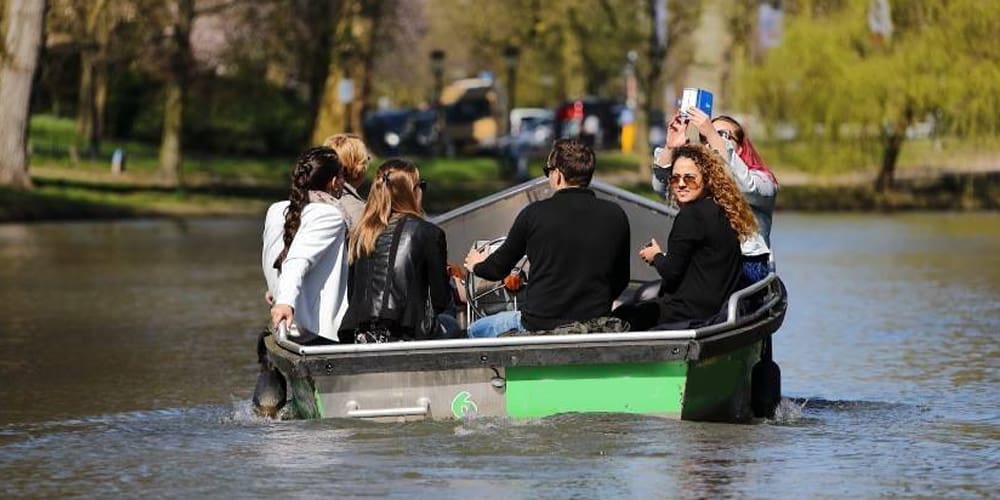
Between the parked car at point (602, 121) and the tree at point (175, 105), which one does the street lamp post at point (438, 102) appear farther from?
the tree at point (175, 105)

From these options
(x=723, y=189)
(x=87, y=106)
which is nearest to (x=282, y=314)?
(x=723, y=189)

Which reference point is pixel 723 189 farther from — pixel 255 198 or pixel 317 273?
Answer: pixel 255 198

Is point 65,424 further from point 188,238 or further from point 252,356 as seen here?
point 188,238

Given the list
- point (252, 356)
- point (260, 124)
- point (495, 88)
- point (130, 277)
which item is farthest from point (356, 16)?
point (252, 356)

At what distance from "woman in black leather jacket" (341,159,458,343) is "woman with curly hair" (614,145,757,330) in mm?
1115

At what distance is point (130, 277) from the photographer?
25.8 m

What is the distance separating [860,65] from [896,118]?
134 centimetres

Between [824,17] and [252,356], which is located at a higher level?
[824,17]

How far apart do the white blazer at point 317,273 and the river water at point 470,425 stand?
0.61 metres

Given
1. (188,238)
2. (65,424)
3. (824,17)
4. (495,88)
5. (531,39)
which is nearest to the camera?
(65,424)

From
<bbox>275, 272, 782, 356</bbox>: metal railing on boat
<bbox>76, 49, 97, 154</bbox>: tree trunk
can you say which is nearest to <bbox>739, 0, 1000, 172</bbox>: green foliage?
<bbox>76, 49, 97, 154</bbox>: tree trunk

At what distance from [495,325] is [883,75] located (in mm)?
35361

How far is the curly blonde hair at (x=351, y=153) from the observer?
1241cm

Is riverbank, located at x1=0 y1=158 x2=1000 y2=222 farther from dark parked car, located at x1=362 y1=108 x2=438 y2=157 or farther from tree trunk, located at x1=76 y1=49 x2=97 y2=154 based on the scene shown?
dark parked car, located at x1=362 y1=108 x2=438 y2=157
